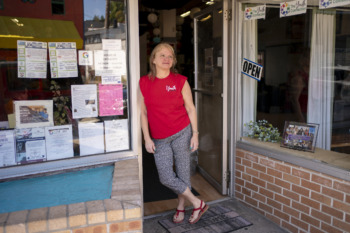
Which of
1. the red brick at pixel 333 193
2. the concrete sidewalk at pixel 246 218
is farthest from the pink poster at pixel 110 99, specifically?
the red brick at pixel 333 193

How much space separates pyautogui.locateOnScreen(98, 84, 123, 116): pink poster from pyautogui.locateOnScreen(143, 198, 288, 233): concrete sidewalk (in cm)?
114

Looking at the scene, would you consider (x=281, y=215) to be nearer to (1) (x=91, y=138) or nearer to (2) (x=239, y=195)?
(2) (x=239, y=195)

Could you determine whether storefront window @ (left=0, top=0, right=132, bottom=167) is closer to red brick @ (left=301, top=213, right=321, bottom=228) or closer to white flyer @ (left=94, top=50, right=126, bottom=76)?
white flyer @ (left=94, top=50, right=126, bottom=76)

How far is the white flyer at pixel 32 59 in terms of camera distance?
8.00 feet

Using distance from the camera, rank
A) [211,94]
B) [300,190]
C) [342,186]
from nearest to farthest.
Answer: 1. [342,186]
2. [300,190]
3. [211,94]

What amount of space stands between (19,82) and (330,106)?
2.95 metres

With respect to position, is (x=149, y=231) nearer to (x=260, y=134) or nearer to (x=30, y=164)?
(x=30, y=164)

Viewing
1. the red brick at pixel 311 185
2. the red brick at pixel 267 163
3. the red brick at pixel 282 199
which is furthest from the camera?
the red brick at pixel 267 163

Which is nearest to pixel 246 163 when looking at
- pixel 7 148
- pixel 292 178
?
pixel 292 178

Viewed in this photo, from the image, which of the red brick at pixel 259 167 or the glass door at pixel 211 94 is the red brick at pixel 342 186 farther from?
the glass door at pixel 211 94

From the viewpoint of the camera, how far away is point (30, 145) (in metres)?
2.55

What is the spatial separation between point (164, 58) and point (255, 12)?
1.19 meters

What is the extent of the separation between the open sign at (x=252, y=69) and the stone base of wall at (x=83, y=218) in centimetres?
201

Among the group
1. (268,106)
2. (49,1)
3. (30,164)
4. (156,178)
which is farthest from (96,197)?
(268,106)
